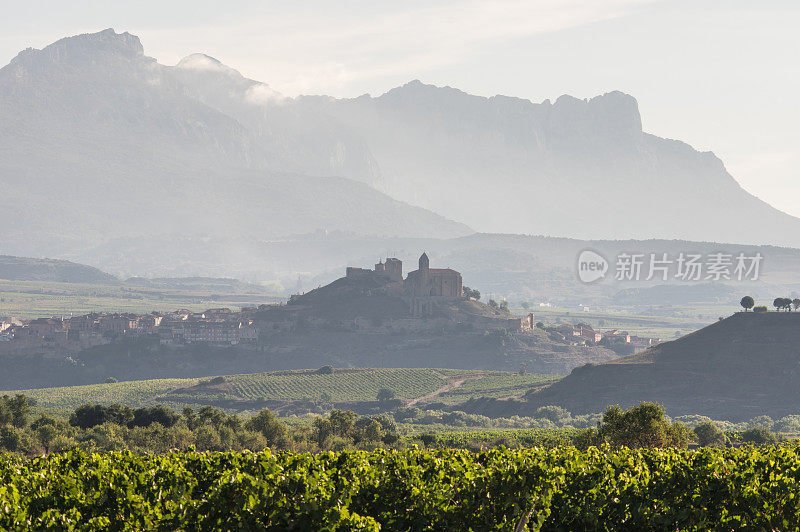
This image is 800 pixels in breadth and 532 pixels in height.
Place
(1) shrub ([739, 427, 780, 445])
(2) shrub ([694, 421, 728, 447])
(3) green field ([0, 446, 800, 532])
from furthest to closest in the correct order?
(1) shrub ([739, 427, 780, 445]) → (2) shrub ([694, 421, 728, 447]) → (3) green field ([0, 446, 800, 532])

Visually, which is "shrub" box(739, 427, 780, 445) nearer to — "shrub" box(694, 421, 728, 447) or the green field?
"shrub" box(694, 421, 728, 447)

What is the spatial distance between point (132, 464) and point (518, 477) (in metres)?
19.0

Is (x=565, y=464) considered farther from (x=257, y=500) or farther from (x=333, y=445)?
(x=333, y=445)

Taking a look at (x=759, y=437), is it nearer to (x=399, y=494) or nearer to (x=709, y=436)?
(x=709, y=436)

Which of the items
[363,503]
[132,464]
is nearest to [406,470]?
[363,503]

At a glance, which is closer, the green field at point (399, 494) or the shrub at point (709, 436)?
the green field at point (399, 494)

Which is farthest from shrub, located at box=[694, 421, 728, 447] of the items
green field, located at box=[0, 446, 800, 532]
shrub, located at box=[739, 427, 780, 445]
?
green field, located at box=[0, 446, 800, 532]

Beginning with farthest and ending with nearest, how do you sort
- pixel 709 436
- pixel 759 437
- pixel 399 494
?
pixel 759 437 < pixel 709 436 < pixel 399 494

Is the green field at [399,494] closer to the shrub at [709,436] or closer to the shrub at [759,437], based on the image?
the shrub at [709,436]

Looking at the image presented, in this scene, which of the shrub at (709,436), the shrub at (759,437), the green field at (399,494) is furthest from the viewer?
the shrub at (759,437)

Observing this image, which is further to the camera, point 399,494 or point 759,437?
point 759,437

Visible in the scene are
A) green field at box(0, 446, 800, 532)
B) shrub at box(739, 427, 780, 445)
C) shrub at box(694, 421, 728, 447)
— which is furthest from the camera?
shrub at box(739, 427, 780, 445)

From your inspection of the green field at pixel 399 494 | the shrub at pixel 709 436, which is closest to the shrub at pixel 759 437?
the shrub at pixel 709 436

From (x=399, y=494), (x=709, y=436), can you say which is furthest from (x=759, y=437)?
(x=399, y=494)
